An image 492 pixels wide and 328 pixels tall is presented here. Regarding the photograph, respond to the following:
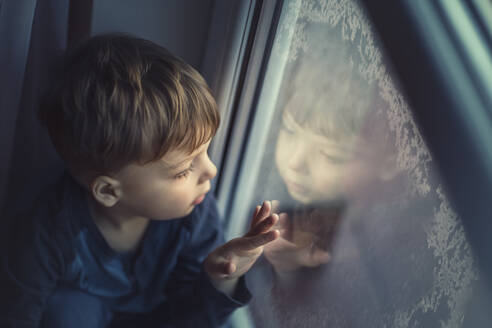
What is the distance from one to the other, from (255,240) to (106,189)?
0.25m

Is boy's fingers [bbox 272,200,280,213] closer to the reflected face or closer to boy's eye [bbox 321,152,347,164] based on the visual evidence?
the reflected face

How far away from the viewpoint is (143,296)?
0.87m

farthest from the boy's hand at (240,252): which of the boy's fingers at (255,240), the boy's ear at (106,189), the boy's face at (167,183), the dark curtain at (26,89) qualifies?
the dark curtain at (26,89)

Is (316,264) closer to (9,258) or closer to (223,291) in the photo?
(223,291)

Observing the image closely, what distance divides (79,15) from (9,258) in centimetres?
49

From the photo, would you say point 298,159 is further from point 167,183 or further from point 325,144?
point 167,183

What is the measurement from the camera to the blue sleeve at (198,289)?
2.57 ft

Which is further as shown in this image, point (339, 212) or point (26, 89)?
point (26, 89)

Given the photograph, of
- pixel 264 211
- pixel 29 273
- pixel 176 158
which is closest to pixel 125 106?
pixel 176 158

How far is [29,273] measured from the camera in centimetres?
75

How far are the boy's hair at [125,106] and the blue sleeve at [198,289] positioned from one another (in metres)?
0.25

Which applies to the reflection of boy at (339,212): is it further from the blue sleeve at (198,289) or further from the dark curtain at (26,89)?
the dark curtain at (26,89)

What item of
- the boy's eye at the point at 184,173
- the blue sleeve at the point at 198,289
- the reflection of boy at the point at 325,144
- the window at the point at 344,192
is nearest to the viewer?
the window at the point at 344,192

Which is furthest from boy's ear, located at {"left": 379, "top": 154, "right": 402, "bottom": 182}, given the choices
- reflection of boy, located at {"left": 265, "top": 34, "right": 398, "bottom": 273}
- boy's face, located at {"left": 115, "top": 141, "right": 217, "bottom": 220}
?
boy's face, located at {"left": 115, "top": 141, "right": 217, "bottom": 220}
